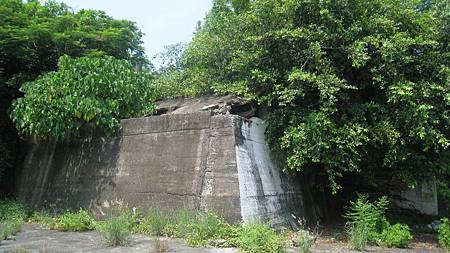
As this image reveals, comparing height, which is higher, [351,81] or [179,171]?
[351,81]

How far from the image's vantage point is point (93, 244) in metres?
6.89

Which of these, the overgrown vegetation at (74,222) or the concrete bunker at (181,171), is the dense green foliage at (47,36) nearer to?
the concrete bunker at (181,171)

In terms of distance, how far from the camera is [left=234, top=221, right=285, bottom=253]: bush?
611cm

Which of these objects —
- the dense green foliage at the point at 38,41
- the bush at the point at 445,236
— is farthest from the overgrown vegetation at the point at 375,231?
the dense green foliage at the point at 38,41

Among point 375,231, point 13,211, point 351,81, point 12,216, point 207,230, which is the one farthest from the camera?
point 13,211

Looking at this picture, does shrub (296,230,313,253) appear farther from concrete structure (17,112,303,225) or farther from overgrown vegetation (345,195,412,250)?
overgrown vegetation (345,195,412,250)

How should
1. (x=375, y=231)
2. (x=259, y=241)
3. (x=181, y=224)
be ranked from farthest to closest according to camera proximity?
(x=375, y=231)
(x=181, y=224)
(x=259, y=241)

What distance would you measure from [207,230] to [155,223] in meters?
1.17

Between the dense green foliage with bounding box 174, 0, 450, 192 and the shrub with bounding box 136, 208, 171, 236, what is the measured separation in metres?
2.62

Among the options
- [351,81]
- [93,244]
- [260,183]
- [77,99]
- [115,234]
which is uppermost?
[351,81]

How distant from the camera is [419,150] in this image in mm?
9031

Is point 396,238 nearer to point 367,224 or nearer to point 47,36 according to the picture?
point 367,224

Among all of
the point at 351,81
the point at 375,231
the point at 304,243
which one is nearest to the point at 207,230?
the point at 304,243

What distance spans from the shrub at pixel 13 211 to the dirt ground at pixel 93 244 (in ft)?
3.71
